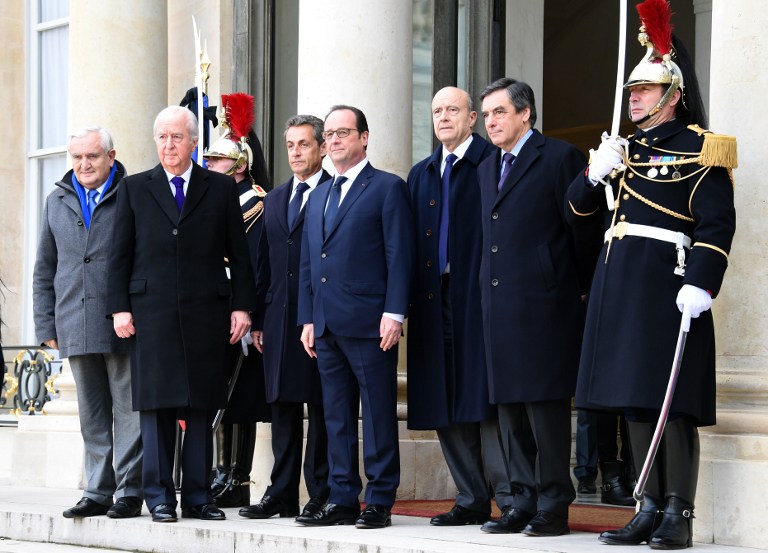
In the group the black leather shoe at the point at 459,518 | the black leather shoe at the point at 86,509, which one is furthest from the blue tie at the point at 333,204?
the black leather shoe at the point at 86,509

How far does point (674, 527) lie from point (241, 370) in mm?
3227

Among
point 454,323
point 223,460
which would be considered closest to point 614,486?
point 454,323

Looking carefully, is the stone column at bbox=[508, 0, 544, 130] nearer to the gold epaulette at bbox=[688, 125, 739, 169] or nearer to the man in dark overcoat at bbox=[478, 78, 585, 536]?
the man in dark overcoat at bbox=[478, 78, 585, 536]

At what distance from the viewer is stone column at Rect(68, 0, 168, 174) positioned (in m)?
11.6

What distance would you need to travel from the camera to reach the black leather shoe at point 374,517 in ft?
24.4

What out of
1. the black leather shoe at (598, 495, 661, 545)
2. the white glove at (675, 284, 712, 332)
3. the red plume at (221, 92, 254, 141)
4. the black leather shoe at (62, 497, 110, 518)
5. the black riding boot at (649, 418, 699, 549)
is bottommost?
the black leather shoe at (62, 497, 110, 518)

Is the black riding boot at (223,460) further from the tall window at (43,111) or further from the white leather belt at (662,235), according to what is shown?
the tall window at (43,111)

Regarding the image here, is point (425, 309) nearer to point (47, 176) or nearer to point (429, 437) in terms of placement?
Result: point (429, 437)

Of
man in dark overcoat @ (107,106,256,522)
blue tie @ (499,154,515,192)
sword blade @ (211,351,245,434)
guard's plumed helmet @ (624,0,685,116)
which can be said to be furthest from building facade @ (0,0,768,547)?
man in dark overcoat @ (107,106,256,522)

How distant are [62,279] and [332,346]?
1.73m

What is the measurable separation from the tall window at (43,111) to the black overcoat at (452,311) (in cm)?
775

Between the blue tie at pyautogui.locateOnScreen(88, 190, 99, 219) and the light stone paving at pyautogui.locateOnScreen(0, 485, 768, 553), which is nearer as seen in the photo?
the light stone paving at pyautogui.locateOnScreen(0, 485, 768, 553)

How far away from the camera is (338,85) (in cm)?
966

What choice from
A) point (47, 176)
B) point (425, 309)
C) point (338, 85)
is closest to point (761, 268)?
point (425, 309)
